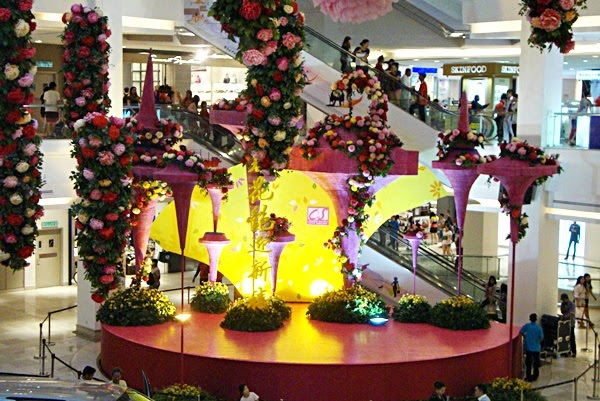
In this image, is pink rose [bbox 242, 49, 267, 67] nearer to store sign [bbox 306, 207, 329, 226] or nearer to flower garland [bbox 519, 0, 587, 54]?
flower garland [bbox 519, 0, 587, 54]

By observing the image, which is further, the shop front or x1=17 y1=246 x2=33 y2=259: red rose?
the shop front

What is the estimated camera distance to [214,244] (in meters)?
19.0

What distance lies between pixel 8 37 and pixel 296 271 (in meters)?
8.60

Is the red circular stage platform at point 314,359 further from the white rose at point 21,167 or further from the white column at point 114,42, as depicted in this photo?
the white column at point 114,42

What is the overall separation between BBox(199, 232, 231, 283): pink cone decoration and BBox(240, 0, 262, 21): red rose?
17.0 feet

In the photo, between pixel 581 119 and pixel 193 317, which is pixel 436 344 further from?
pixel 581 119

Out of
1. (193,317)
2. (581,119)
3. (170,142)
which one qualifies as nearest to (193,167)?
(170,142)

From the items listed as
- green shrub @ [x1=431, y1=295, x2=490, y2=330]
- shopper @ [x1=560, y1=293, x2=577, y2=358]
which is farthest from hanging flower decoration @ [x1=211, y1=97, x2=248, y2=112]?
shopper @ [x1=560, y1=293, x2=577, y2=358]

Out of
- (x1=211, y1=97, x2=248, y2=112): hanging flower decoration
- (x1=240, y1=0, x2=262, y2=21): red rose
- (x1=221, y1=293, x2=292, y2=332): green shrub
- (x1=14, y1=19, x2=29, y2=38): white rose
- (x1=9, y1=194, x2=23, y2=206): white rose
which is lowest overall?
(x1=221, y1=293, x2=292, y2=332): green shrub

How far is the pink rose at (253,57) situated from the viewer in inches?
604

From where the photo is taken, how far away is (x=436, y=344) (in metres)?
16.7

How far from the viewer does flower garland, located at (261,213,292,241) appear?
17906 mm

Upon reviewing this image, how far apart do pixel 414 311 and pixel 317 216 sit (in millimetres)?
2932

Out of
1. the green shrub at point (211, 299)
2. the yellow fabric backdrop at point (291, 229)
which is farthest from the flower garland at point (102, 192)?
the yellow fabric backdrop at point (291, 229)
